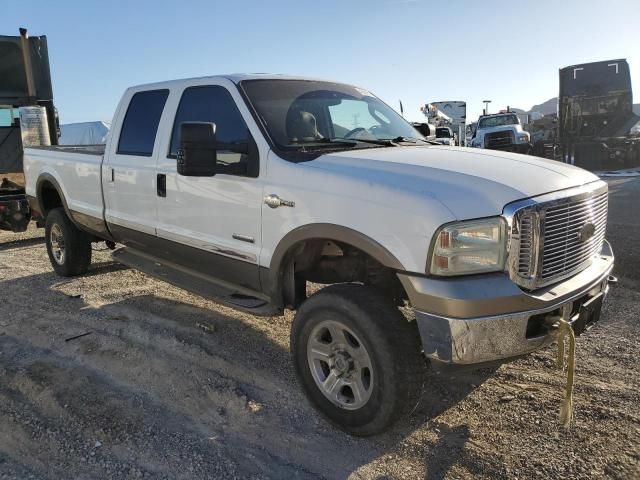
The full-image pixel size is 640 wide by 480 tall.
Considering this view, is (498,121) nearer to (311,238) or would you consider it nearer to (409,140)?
(409,140)

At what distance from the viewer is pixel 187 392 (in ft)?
12.0

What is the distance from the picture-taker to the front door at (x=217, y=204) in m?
3.64

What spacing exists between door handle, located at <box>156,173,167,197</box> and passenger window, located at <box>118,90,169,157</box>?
0.32 meters

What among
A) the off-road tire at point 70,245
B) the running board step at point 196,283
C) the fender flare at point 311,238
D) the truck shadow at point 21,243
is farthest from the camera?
the truck shadow at point 21,243

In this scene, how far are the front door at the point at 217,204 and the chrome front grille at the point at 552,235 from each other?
167cm

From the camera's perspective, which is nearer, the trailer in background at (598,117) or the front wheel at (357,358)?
the front wheel at (357,358)

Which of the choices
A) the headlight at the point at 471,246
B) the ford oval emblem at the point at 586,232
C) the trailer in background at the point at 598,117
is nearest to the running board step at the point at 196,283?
the headlight at the point at 471,246

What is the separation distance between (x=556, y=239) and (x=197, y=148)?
2.14 meters

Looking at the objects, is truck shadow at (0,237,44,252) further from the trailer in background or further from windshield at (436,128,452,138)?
the trailer in background

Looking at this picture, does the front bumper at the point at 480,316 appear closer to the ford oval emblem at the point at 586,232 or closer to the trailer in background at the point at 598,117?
the ford oval emblem at the point at 586,232

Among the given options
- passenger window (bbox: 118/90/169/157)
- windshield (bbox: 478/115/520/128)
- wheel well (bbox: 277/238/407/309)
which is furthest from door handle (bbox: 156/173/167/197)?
windshield (bbox: 478/115/520/128)

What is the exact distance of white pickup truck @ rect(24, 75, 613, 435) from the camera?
8.66ft

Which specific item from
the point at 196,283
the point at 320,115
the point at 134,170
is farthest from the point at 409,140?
the point at 134,170

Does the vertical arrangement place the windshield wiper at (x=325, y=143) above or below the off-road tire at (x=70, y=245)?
above
